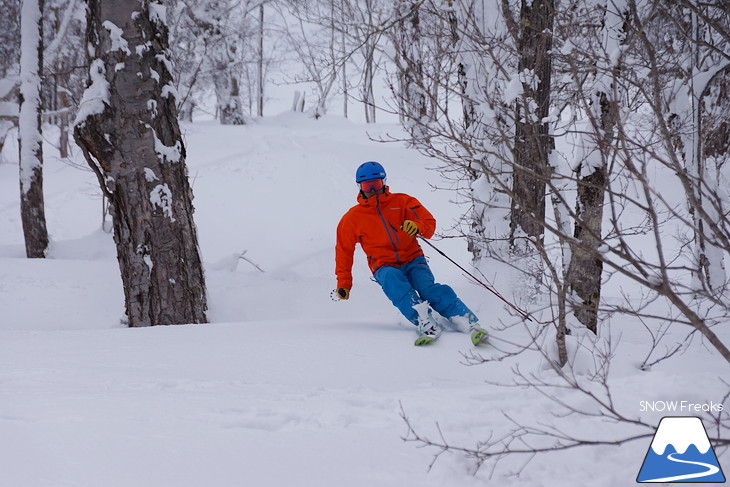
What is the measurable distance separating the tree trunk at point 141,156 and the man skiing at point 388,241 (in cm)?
126

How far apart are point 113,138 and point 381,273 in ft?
7.28

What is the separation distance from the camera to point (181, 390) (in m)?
2.33

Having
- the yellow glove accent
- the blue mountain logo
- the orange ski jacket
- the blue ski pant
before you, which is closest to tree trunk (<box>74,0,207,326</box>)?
the orange ski jacket

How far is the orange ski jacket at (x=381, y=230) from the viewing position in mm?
4180

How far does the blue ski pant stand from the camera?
3.86 metres

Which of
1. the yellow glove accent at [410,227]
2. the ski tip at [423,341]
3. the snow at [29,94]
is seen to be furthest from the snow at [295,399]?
the snow at [29,94]

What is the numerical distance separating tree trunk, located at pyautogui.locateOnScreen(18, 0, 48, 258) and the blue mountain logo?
9.08m

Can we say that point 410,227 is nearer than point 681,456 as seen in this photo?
No

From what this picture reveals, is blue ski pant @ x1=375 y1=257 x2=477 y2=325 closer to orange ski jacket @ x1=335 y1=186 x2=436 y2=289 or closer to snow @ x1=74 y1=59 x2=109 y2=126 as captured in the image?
orange ski jacket @ x1=335 y1=186 x2=436 y2=289

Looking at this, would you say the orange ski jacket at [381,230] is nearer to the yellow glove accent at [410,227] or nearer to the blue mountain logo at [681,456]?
the yellow glove accent at [410,227]

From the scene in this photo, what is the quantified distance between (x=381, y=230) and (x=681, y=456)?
2724mm

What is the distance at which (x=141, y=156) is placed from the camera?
13.5 feet

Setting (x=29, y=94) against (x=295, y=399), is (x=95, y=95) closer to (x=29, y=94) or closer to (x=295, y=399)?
(x=295, y=399)

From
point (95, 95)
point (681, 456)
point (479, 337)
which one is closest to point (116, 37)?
point (95, 95)
